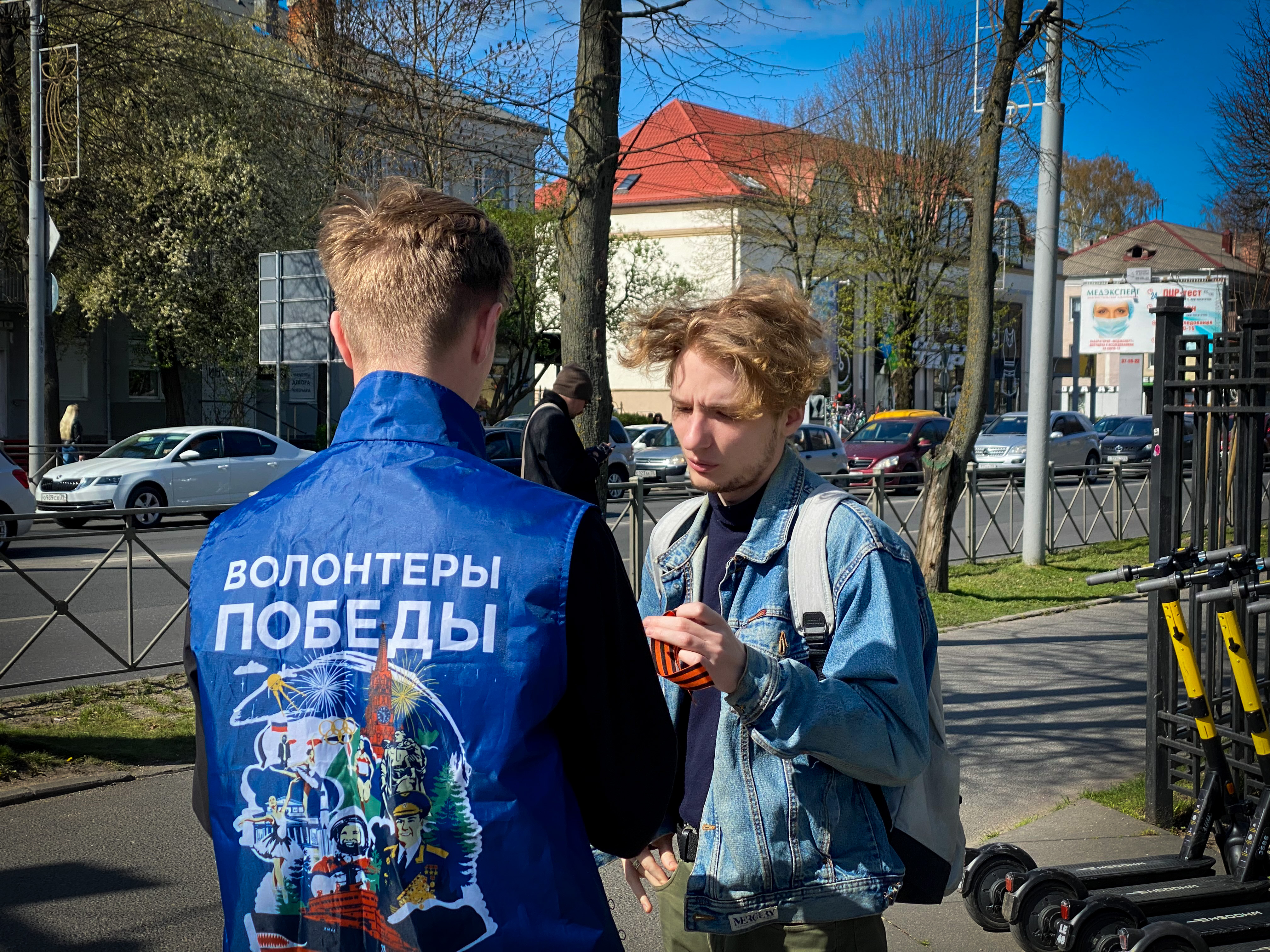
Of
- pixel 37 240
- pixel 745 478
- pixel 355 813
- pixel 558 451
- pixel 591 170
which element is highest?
pixel 37 240

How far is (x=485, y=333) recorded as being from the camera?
5.50ft

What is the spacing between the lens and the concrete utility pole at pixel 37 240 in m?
19.3

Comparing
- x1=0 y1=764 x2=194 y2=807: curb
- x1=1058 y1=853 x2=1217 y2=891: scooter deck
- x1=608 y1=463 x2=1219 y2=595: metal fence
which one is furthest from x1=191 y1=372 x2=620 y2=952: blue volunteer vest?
x1=608 y1=463 x2=1219 y2=595: metal fence

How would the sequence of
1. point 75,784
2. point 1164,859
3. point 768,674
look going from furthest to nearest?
1. point 75,784
2. point 1164,859
3. point 768,674

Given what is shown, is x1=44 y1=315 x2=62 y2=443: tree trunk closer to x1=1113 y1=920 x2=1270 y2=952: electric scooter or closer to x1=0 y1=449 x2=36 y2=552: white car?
x1=0 y1=449 x2=36 y2=552: white car

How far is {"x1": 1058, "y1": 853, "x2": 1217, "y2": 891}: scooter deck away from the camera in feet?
13.4

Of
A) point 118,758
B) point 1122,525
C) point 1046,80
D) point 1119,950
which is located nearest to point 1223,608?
point 1119,950

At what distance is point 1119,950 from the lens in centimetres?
366

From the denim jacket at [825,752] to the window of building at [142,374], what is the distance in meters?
32.6

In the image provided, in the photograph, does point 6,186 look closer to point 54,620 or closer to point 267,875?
point 54,620

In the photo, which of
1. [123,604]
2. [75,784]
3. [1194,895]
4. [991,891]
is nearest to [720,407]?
[991,891]

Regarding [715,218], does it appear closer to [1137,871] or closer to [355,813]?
[1137,871]

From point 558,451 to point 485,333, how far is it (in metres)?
5.98

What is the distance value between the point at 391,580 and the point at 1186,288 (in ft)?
154
